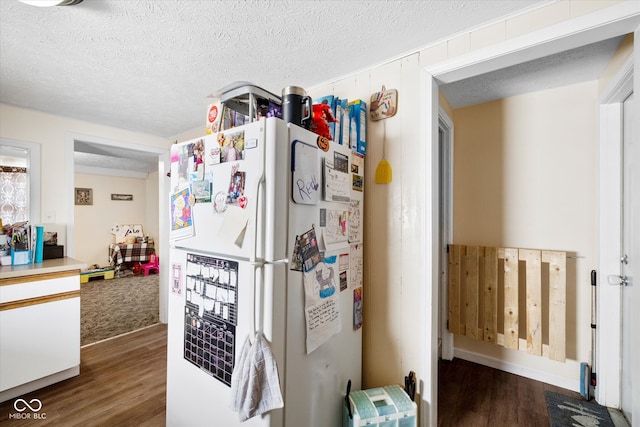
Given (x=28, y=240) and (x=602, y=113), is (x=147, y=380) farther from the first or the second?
(x=602, y=113)

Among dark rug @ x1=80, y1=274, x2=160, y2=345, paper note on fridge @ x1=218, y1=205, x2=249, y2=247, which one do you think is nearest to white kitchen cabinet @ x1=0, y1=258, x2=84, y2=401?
dark rug @ x1=80, y1=274, x2=160, y2=345

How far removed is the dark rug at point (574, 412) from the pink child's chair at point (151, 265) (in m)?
6.47

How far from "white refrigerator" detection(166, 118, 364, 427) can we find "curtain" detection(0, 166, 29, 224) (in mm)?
2162

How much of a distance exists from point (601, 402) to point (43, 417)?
3.70 metres

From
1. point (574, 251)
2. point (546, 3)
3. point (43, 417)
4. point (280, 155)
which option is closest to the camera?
point (280, 155)

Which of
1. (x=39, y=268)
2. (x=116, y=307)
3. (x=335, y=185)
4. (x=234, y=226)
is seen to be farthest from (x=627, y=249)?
(x=116, y=307)

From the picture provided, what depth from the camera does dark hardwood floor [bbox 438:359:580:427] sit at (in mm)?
1812

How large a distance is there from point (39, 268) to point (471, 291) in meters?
3.39

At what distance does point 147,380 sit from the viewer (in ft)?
7.31

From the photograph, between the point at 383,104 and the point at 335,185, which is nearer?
the point at 335,185

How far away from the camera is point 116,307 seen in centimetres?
388

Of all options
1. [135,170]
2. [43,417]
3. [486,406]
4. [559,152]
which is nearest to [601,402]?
[486,406]

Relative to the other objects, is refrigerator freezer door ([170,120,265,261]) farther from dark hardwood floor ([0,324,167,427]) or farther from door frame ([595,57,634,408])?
door frame ([595,57,634,408])

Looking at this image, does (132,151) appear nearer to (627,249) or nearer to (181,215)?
(181,215)
